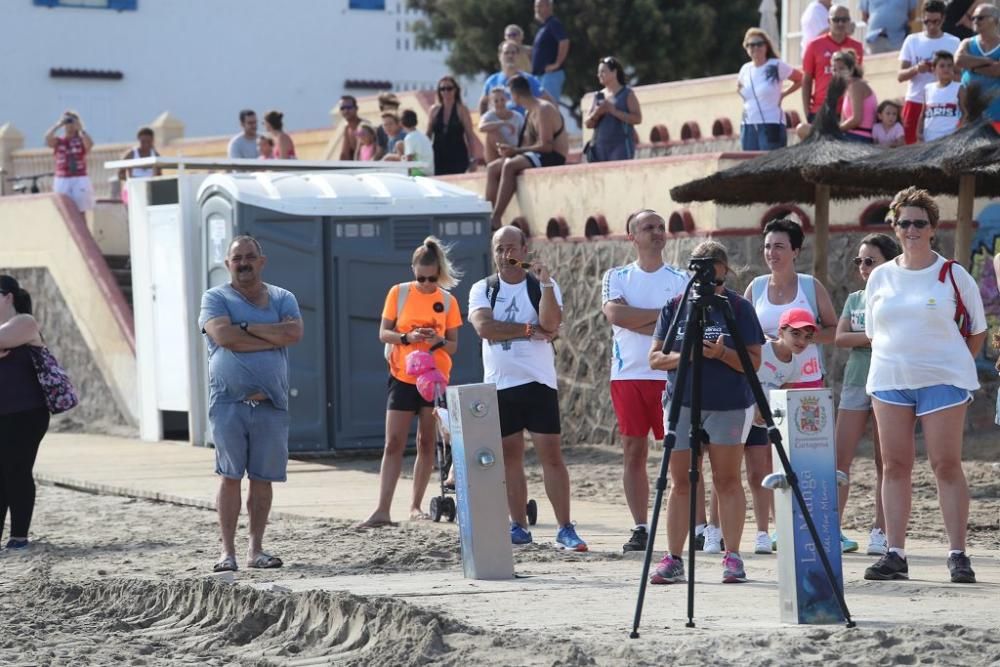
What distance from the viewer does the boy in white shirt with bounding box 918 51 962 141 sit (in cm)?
1602

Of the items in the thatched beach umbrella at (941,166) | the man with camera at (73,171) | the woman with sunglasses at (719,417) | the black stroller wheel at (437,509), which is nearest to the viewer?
the woman with sunglasses at (719,417)

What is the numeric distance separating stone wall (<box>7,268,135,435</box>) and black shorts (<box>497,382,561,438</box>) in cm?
1003

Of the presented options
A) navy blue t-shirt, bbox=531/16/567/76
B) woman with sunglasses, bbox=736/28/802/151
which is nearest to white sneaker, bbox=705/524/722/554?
woman with sunglasses, bbox=736/28/802/151

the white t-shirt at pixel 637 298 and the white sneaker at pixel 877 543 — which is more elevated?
the white t-shirt at pixel 637 298

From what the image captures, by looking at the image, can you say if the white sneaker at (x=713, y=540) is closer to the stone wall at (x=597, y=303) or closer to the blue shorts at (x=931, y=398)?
the blue shorts at (x=931, y=398)

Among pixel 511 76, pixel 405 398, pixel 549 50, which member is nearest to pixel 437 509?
pixel 405 398

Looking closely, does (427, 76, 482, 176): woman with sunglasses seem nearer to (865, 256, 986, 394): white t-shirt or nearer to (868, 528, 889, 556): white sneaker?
(868, 528, 889, 556): white sneaker

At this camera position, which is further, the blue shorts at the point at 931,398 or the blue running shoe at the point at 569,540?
the blue running shoe at the point at 569,540

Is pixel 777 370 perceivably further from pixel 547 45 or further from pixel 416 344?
pixel 547 45

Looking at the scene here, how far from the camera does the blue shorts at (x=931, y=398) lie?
9133mm

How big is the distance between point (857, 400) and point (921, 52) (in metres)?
7.40

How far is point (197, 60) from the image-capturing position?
45.2 metres

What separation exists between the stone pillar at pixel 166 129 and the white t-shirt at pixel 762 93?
1591 cm

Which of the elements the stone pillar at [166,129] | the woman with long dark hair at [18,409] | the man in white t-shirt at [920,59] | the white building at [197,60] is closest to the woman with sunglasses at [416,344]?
the woman with long dark hair at [18,409]
